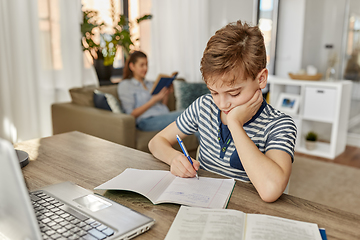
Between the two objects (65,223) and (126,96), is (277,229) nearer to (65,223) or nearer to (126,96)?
(65,223)

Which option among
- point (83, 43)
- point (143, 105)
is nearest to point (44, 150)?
point (143, 105)

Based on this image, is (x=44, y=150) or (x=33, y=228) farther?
(x=44, y=150)

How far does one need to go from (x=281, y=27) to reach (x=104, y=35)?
237cm

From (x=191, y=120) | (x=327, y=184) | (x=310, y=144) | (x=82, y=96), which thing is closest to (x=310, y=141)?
(x=310, y=144)

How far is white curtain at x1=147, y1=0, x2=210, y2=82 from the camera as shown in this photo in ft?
12.1

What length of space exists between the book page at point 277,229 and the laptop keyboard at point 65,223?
297 mm

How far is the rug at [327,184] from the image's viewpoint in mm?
2422

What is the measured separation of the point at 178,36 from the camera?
382cm

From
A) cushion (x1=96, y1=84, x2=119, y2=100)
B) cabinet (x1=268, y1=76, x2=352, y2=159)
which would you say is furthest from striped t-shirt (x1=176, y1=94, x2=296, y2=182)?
cabinet (x1=268, y1=76, x2=352, y2=159)

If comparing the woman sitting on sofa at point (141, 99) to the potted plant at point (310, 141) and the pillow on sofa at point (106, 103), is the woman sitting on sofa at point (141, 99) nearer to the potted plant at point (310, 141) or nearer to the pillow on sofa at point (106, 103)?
the pillow on sofa at point (106, 103)

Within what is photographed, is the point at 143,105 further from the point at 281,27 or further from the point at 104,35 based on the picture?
the point at 281,27

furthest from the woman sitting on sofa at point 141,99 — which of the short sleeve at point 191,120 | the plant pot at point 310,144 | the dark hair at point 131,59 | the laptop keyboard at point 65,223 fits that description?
the laptop keyboard at point 65,223

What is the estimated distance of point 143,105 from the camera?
2.72 meters

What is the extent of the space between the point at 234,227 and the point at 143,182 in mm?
333
